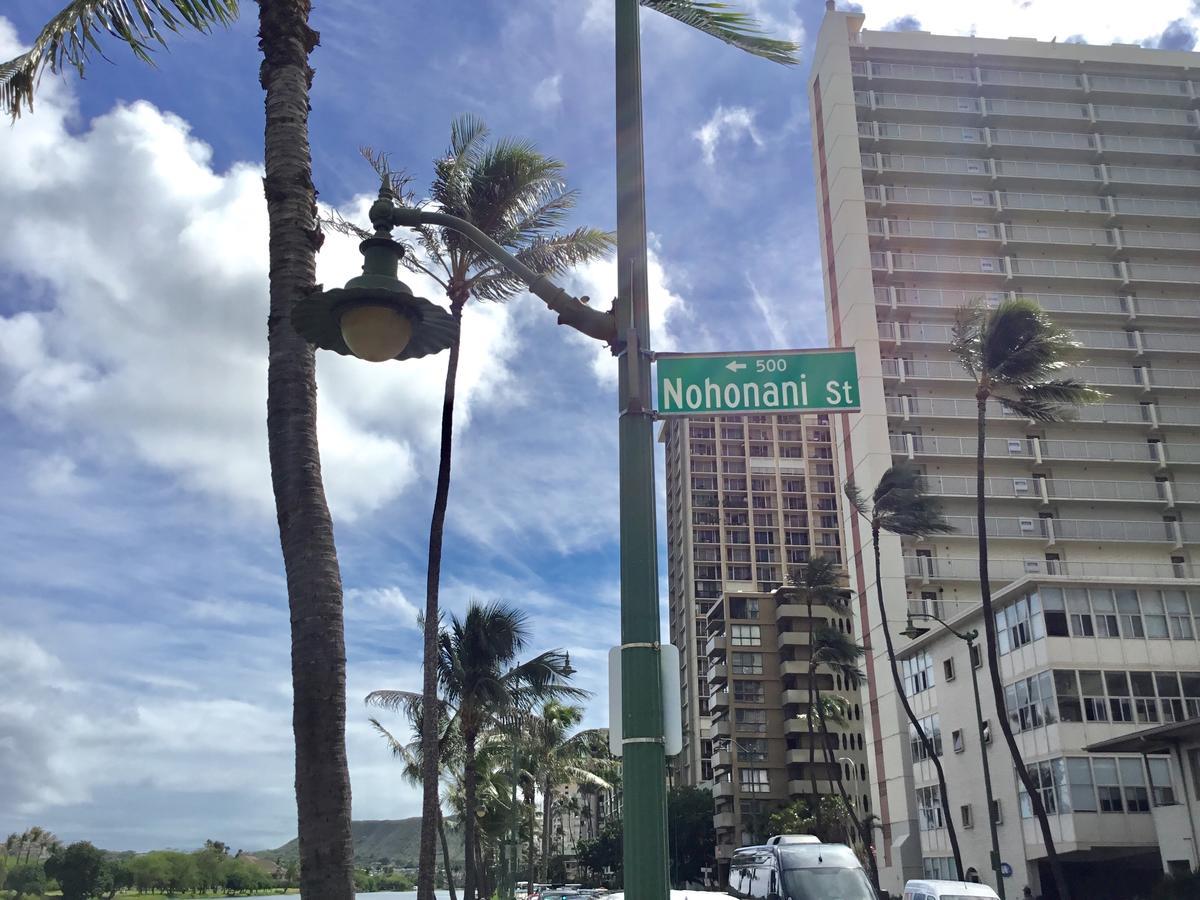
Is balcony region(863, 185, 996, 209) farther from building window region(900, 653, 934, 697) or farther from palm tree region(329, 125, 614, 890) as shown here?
palm tree region(329, 125, 614, 890)

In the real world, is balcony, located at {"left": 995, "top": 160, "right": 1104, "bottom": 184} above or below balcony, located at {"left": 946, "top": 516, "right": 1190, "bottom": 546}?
above

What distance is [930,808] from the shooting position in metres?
48.3

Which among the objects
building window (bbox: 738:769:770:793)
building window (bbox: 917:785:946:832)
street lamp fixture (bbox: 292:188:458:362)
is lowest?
building window (bbox: 917:785:946:832)

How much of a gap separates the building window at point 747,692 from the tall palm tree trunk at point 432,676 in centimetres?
7012

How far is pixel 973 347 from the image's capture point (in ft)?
114

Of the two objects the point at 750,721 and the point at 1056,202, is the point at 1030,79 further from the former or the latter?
the point at 750,721

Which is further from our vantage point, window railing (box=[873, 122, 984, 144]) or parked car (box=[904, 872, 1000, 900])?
window railing (box=[873, 122, 984, 144])

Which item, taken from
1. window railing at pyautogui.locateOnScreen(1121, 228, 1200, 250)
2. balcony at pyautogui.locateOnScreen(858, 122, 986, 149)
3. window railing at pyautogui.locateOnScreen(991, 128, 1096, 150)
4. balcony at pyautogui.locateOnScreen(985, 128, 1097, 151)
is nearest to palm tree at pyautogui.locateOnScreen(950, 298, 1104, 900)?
balcony at pyautogui.locateOnScreen(858, 122, 986, 149)

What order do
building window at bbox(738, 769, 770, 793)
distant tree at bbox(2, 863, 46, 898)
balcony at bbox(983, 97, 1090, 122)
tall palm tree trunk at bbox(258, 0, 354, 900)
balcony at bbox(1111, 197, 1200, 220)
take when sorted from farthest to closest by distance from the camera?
building window at bbox(738, 769, 770, 793)
balcony at bbox(983, 97, 1090, 122)
balcony at bbox(1111, 197, 1200, 220)
distant tree at bbox(2, 863, 46, 898)
tall palm tree trunk at bbox(258, 0, 354, 900)

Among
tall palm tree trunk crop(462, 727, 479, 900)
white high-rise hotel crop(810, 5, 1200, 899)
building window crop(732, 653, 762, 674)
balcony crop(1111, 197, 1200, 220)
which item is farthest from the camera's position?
building window crop(732, 653, 762, 674)

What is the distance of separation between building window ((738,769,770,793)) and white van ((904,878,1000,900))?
64928 mm

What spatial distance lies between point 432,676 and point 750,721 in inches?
2824

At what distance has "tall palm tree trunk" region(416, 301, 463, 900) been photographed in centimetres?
2053

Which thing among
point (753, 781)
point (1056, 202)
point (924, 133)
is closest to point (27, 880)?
point (753, 781)
